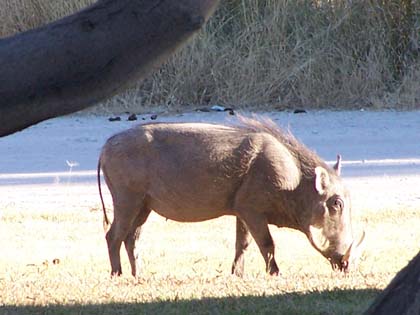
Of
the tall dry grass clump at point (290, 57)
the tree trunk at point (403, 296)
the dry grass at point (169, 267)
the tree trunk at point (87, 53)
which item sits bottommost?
the tall dry grass clump at point (290, 57)

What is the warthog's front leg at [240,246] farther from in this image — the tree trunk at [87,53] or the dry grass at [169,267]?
the tree trunk at [87,53]

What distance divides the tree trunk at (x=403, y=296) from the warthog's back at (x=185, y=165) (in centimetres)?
368

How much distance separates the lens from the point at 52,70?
11.3 feet

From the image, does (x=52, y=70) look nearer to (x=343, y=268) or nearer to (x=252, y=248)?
(x=343, y=268)

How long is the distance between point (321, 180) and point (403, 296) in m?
3.78

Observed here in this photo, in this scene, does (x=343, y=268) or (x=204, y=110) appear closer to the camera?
(x=343, y=268)

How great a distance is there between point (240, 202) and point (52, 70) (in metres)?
4.61

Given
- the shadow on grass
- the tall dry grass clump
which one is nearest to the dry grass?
the shadow on grass

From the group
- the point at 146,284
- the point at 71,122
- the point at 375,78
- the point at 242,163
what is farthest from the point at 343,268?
the point at 375,78

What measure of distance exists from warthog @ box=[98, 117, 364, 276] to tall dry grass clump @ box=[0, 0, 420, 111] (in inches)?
293

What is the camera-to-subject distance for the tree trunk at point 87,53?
3436 millimetres

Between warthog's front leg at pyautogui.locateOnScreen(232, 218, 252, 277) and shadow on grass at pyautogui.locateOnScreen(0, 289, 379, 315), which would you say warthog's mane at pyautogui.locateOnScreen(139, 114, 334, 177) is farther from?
shadow on grass at pyautogui.locateOnScreen(0, 289, 379, 315)

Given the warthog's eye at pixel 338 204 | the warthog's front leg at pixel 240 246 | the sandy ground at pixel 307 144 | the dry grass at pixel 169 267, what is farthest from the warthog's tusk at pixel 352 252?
the sandy ground at pixel 307 144

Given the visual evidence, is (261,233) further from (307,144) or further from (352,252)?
(307,144)
